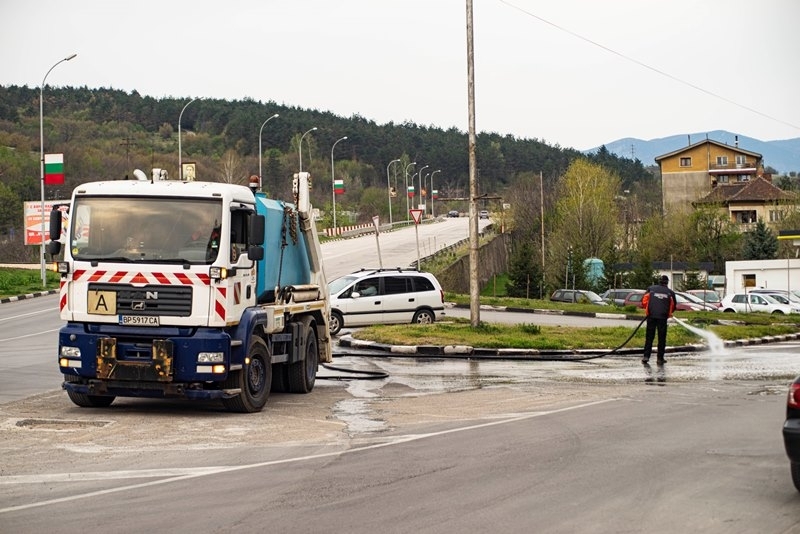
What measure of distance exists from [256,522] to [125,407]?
757cm

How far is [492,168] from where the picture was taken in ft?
602

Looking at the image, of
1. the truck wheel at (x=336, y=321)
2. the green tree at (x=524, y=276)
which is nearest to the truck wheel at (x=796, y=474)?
the truck wheel at (x=336, y=321)

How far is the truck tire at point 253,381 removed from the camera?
13.3 metres

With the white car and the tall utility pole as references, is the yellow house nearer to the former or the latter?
the white car

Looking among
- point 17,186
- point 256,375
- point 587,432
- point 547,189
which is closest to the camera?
point 587,432

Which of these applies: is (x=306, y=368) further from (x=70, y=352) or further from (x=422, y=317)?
(x=422, y=317)

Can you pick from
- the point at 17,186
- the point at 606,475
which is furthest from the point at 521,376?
the point at 17,186

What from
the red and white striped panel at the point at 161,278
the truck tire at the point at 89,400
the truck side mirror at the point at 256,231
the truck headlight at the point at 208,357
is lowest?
the truck tire at the point at 89,400

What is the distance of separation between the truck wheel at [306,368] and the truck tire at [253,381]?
1.75 m

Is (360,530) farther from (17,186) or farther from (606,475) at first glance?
(17,186)

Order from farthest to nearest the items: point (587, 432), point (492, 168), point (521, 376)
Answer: point (492, 168) → point (521, 376) → point (587, 432)

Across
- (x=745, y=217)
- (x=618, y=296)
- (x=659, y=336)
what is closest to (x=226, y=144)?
(x=745, y=217)

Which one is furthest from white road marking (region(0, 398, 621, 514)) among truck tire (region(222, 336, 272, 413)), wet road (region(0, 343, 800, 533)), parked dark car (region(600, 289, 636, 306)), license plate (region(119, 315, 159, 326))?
parked dark car (region(600, 289, 636, 306))

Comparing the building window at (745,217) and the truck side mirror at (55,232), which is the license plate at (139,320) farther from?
the building window at (745,217)
